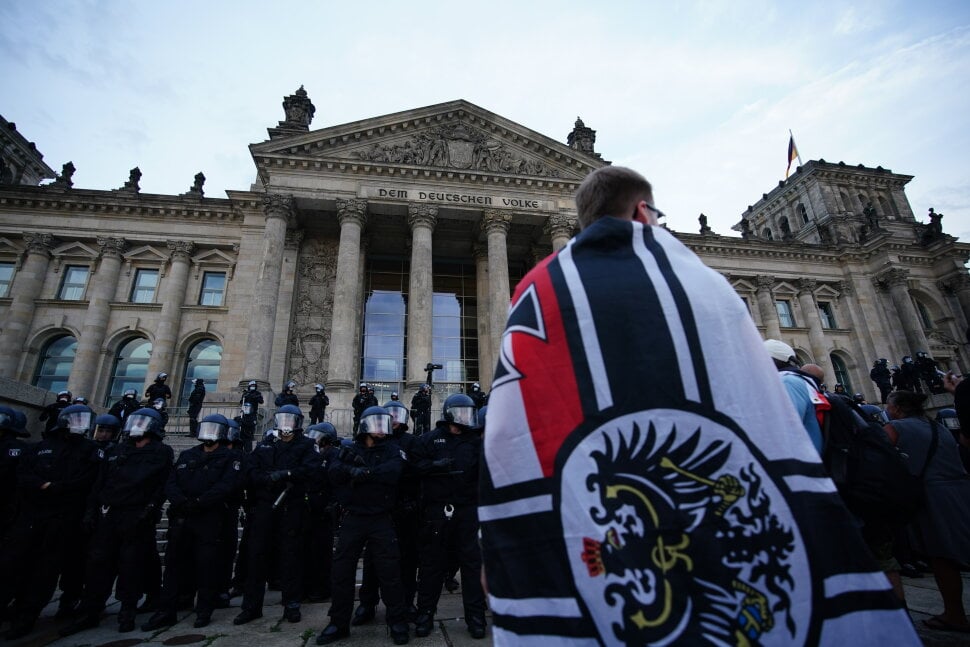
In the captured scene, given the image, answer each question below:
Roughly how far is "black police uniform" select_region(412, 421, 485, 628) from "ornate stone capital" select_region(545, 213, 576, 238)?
16.7m

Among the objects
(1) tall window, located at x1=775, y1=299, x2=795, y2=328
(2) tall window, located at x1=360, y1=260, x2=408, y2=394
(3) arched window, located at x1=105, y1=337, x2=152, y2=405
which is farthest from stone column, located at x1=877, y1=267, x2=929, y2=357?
(3) arched window, located at x1=105, y1=337, x2=152, y2=405

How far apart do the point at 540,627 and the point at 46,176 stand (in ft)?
148

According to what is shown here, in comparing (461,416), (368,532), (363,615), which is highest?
(461,416)

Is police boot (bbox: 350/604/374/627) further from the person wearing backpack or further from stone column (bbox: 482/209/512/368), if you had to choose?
stone column (bbox: 482/209/512/368)

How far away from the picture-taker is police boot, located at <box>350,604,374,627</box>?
5.32 m

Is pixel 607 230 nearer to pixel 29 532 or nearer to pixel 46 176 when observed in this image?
pixel 29 532

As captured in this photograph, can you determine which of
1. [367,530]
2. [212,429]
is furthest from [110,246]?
[367,530]

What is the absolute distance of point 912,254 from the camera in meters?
29.9

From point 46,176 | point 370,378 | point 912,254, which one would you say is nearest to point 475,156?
point 370,378

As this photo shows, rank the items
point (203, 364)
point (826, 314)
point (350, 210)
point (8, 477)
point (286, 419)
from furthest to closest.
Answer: point (826, 314) < point (203, 364) < point (350, 210) < point (286, 419) < point (8, 477)

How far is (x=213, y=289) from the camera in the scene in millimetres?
22906

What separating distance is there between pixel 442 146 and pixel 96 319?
17.5 meters

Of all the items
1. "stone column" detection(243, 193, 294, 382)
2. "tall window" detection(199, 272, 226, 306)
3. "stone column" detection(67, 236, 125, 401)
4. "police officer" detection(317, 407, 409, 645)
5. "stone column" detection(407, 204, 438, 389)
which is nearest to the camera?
"police officer" detection(317, 407, 409, 645)

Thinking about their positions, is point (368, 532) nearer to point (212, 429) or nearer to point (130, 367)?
point (212, 429)
